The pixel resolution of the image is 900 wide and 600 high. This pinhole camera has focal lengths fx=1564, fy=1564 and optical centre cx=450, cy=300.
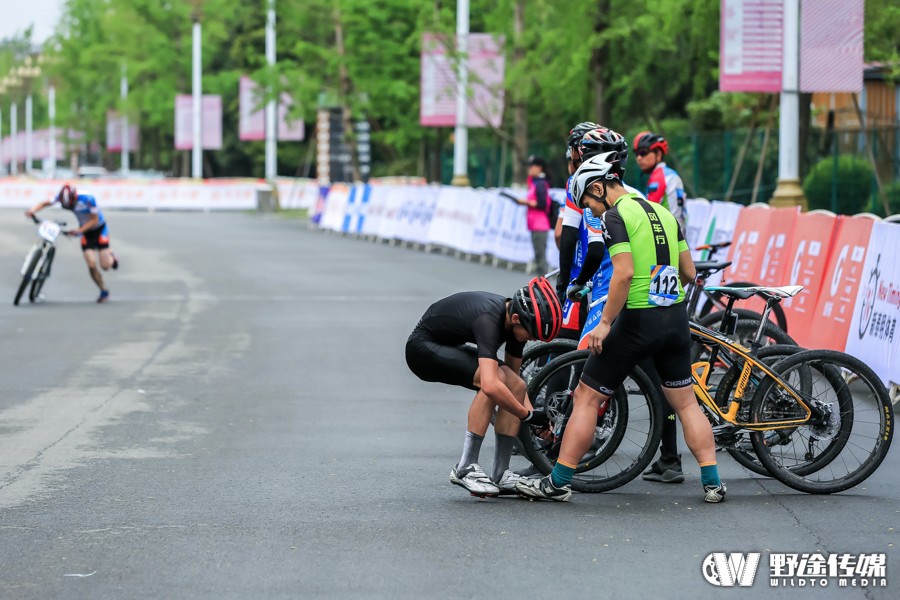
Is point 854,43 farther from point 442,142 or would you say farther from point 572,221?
point 442,142

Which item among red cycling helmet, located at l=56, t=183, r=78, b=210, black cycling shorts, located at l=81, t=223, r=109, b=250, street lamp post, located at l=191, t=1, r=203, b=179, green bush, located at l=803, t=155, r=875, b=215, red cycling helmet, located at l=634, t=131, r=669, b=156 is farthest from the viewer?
street lamp post, located at l=191, t=1, r=203, b=179

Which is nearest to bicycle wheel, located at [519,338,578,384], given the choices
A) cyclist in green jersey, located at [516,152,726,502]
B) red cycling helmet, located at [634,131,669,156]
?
cyclist in green jersey, located at [516,152,726,502]

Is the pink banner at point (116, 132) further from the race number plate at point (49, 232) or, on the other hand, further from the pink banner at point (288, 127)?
the race number plate at point (49, 232)

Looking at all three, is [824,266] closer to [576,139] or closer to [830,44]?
[576,139]

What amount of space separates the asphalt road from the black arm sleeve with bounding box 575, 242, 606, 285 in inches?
Result: 45.0

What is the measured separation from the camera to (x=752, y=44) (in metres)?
19.9

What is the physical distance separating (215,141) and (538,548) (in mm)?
60855

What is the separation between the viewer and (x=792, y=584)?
6.20 metres

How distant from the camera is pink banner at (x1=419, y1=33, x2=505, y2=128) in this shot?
36062 mm

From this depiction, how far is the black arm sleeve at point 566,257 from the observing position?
8.93 meters

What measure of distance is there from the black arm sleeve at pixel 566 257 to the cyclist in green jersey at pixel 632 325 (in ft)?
3.92

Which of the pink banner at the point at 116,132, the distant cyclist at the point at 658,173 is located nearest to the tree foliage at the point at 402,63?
the pink banner at the point at 116,132

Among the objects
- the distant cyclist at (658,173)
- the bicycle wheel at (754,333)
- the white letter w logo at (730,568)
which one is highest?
the distant cyclist at (658,173)

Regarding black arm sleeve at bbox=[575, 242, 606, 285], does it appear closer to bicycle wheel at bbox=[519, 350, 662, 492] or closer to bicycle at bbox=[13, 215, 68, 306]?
bicycle wheel at bbox=[519, 350, 662, 492]
